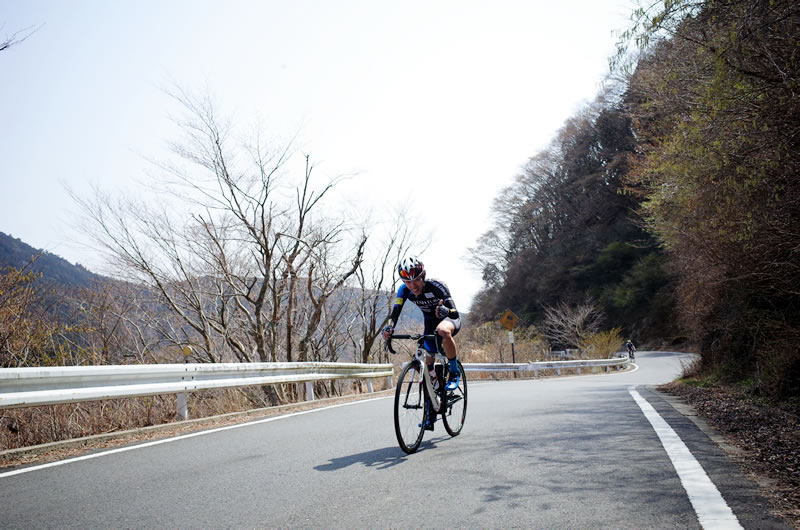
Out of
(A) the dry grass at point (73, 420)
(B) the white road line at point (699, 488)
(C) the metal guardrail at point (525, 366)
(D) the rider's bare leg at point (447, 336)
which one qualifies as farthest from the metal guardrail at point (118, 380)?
(C) the metal guardrail at point (525, 366)

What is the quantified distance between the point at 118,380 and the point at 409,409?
3.49 m

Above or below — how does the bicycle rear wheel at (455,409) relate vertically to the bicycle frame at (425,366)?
below

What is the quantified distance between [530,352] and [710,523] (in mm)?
34002

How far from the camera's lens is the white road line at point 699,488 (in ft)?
10.6

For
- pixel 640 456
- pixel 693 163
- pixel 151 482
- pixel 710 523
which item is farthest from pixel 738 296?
pixel 151 482

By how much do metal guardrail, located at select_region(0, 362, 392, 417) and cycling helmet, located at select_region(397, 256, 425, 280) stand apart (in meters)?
3.36

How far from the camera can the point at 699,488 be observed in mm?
3943

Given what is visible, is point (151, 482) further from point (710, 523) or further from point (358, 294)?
point (358, 294)

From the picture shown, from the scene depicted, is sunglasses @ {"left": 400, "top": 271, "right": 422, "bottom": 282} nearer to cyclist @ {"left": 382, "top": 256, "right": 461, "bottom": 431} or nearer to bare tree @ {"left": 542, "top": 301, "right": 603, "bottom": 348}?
cyclist @ {"left": 382, "top": 256, "right": 461, "bottom": 431}

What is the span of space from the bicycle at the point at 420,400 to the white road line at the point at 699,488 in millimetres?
2101

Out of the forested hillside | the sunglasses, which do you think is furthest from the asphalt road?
the forested hillside

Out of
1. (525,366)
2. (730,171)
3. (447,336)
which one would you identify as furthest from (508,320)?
(447,336)

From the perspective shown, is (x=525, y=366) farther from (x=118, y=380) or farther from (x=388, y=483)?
(x=388, y=483)

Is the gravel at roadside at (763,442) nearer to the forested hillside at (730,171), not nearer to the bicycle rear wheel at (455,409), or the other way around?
the forested hillside at (730,171)
